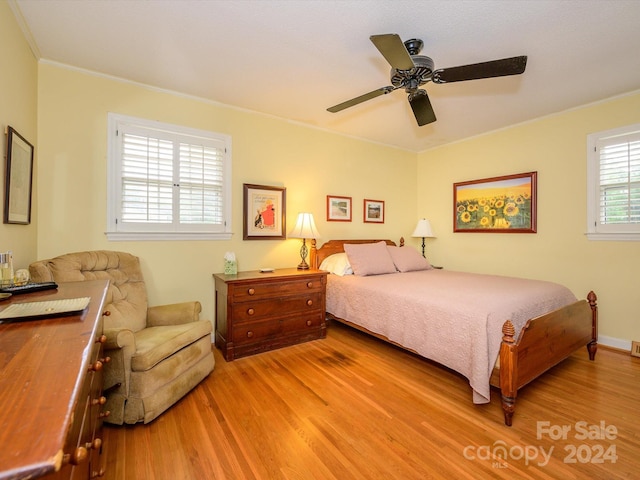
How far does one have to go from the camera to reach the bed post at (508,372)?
1846 mm

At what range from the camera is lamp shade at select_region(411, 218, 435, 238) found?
4.56 metres

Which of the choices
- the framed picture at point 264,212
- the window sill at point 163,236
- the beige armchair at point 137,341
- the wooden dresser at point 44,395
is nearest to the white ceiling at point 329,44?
the framed picture at point 264,212

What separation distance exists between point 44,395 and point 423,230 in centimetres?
457

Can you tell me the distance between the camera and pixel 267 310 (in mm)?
2963

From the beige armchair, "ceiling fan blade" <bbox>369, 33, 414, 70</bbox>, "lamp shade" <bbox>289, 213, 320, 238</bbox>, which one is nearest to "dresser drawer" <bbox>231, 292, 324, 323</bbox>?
the beige armchair

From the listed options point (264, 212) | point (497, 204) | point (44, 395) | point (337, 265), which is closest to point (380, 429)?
point (44, 395)

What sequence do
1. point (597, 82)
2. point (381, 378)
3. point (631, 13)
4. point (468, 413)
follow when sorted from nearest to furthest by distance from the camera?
point (631, 13)
point (468, 413)
point (381, 378)
point (597, 82)

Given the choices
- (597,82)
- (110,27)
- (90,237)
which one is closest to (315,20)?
(110,27)

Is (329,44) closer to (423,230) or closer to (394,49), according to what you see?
(394,49)

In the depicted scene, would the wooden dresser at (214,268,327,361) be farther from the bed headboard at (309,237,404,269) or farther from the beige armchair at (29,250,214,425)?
the bed headboard at (309,237,404,269)

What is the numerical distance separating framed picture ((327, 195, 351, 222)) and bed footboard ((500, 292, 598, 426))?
2545 millimetres

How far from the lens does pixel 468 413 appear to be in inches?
78.6

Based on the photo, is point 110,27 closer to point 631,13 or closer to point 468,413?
point 631,13

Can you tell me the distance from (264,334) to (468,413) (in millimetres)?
1842
